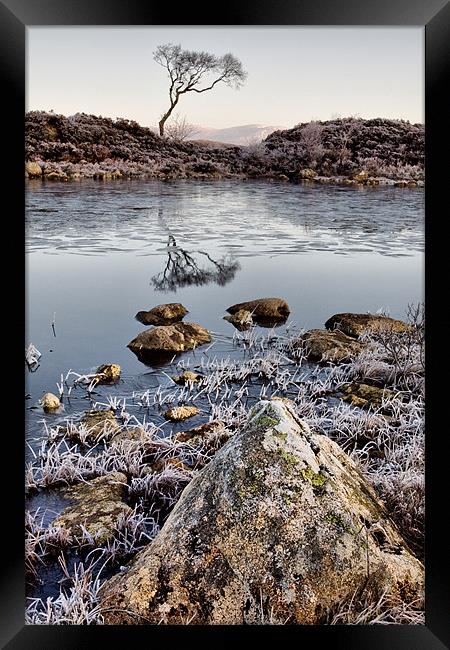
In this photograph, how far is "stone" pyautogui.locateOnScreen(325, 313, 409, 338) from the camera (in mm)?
2912

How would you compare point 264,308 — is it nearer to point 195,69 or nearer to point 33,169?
point 195,69

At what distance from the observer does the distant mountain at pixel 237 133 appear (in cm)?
292

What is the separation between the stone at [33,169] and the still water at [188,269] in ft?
0.15

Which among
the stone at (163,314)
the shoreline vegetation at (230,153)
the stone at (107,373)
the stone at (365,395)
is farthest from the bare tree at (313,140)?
the stone at (107,373)

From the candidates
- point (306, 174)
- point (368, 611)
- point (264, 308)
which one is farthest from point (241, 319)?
point (368, 611)

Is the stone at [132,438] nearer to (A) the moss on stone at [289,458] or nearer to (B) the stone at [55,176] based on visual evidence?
(A) the moss on stone at [289,458]

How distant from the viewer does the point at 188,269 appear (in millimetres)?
2873

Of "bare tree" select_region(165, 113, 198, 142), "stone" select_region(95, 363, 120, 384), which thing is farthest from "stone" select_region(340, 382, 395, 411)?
"bare tree" select_region(165, 113, 198, 142)

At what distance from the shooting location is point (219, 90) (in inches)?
112

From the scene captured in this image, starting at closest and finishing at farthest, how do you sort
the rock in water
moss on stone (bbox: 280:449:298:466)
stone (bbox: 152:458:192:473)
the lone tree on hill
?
the rock in water → moss on stone (bbox: 280:449:298:466) → stone (bbox: 152:458:192:473) → the lone tree on hill

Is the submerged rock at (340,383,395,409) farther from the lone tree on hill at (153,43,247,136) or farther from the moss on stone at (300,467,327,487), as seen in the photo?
the lone tree on hill at (153,43,247,136)

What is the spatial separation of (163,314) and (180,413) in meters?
0.42
